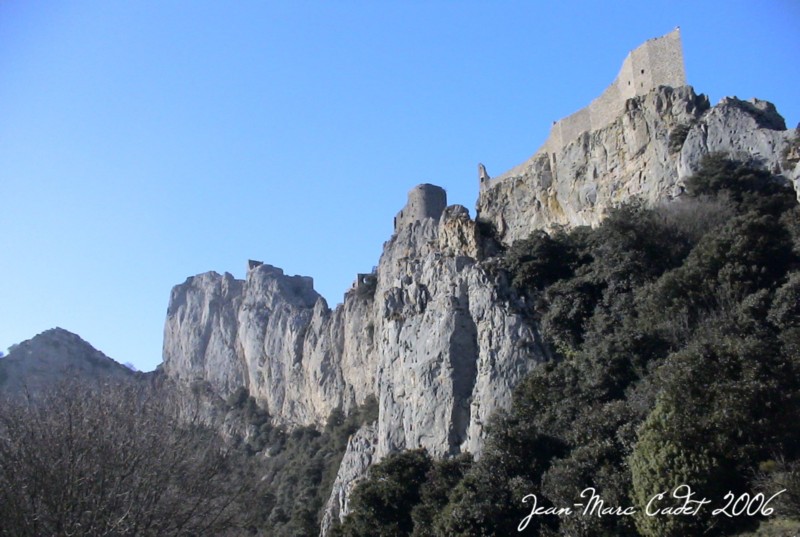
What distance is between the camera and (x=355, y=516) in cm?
2984

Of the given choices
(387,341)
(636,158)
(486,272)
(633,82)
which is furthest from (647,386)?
(633,82)

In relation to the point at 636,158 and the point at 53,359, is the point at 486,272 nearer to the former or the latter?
the point at 636,158

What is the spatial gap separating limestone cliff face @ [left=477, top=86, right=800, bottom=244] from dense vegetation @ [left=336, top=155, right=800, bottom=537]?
1278 mm

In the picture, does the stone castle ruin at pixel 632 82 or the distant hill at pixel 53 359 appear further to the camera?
the distant hill at pixel 53 359

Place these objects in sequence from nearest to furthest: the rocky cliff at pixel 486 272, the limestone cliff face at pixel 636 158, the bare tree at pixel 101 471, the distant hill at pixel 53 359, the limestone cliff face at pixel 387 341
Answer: the bare tree at pixel 101 471, the rocky cliff at pixel 486 272, the limestone cliff face at pixel 636 158, the limestone cliff face at pixel 387 341, the distant hill at pixel 53 359

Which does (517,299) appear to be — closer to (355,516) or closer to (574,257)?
(574,257)

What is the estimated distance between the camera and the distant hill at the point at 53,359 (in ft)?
212

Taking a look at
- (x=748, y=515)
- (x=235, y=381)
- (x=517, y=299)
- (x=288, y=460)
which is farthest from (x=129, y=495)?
(x=235, y=381)

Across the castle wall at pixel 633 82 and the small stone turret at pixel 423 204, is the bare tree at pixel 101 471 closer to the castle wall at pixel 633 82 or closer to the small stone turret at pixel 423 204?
the castle wall at pixel 633 82

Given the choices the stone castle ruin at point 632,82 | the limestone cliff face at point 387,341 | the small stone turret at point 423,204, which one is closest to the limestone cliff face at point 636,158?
the stone castle ruin at point 632,82

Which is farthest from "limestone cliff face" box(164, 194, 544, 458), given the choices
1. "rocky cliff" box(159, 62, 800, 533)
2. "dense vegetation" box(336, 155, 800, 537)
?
"dense vegetation" box(336, 155, 800, 537)

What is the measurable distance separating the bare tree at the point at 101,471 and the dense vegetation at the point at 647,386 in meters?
8.00

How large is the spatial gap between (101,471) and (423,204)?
130ft

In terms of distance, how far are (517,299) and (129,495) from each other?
18.3 m
